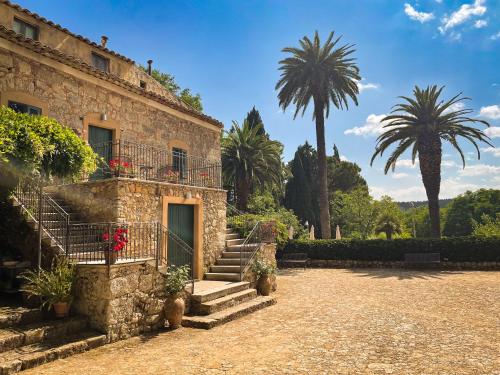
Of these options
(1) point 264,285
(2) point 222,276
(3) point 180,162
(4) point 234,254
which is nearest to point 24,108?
(3) point 180,162

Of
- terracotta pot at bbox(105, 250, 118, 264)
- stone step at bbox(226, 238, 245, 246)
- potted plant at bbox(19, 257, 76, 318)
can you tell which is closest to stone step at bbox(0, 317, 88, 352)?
potted plant at bbox(19, 257, 76, 318)

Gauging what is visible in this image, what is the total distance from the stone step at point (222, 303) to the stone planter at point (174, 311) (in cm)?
70

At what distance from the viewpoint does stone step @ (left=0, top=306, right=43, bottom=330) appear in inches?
232

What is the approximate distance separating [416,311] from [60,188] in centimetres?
1038

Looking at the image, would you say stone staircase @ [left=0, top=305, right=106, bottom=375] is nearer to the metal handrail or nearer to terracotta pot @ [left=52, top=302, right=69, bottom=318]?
terracotta pot @ [left=52, top=302, right=69, bottom=318]

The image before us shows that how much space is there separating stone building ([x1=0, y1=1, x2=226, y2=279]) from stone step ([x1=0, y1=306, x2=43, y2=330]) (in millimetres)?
2802

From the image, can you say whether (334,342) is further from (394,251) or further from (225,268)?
(394,251)

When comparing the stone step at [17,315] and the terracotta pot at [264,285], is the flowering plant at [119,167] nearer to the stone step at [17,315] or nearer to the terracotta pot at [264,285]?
the stone step at [17,315]

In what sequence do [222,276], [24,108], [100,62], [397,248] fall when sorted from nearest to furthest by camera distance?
[24,108] < [222,276] < [100,62] < [397,248]

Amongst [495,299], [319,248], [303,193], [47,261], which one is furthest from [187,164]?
[303,193]

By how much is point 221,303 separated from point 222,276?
7.38 feet

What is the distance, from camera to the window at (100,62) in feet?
45.3

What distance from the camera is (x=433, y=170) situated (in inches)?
816

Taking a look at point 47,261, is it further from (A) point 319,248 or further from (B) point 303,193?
(B) point 303,193
